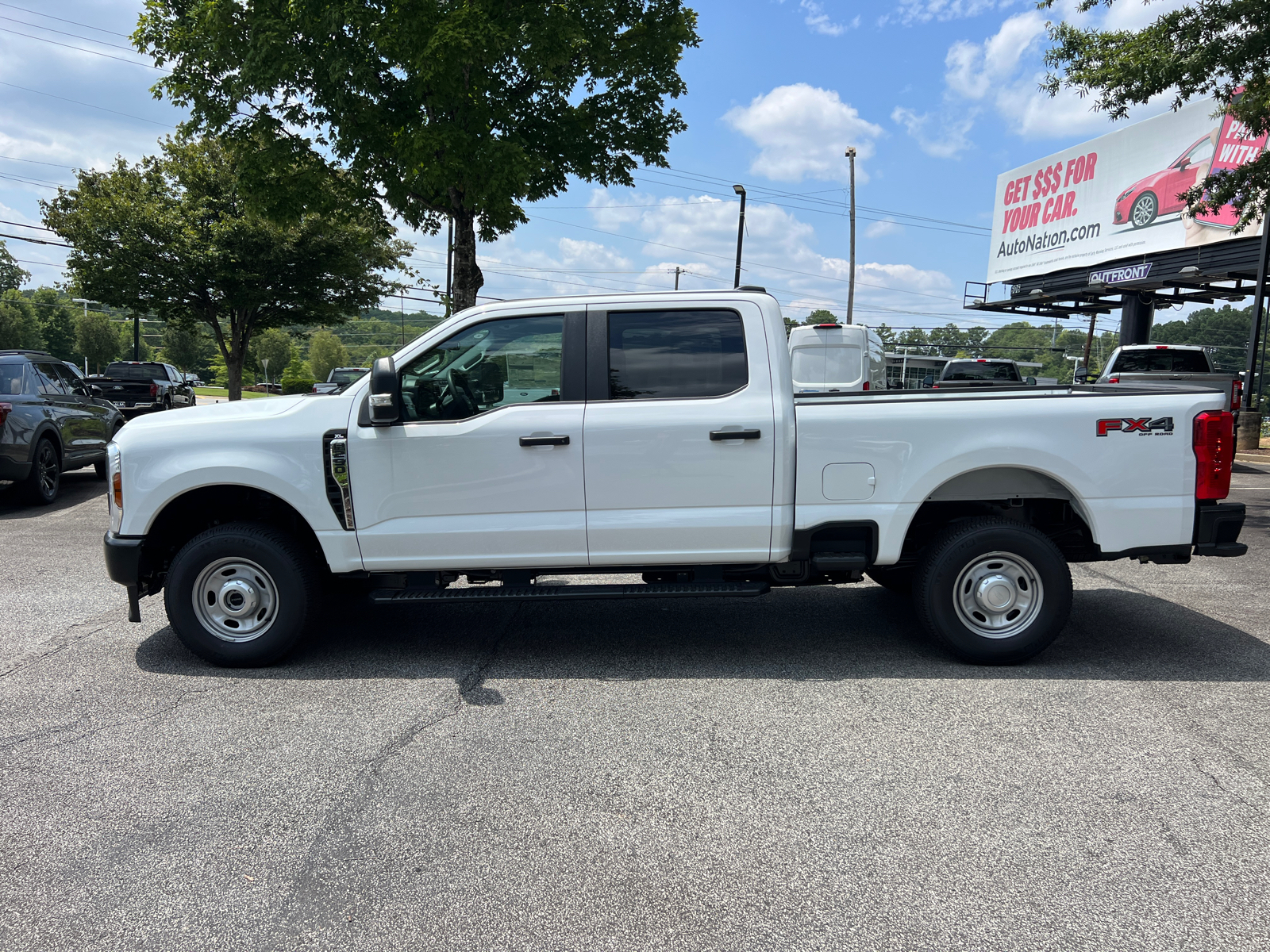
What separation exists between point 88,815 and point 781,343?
3.94 meters

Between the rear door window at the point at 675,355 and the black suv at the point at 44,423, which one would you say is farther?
the black suv at the point at 44,423

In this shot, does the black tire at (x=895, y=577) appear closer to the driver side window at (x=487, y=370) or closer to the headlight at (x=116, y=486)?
the driver side window at (x=487, y=370)

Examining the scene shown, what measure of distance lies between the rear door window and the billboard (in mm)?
21581

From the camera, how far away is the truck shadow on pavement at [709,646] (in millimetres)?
5086

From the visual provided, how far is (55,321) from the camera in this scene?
4505 inches

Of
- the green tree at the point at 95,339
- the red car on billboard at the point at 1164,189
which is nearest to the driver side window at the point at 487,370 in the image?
the red car on billboard at the point at 1164,189

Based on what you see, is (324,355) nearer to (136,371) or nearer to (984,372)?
(136,371)

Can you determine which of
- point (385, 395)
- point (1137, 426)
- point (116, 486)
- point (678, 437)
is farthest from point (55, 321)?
point (1137, 426)

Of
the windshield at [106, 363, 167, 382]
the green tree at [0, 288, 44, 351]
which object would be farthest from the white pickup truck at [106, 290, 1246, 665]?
the green tree at [0, 288, 44, 351]

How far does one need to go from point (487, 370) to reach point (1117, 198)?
2988cm

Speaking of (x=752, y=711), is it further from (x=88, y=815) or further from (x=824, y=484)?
(x=88, y=815)

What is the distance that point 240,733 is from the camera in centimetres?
427

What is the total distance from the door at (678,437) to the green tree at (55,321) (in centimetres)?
12470

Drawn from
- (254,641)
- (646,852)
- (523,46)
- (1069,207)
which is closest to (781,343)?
(646,852)
